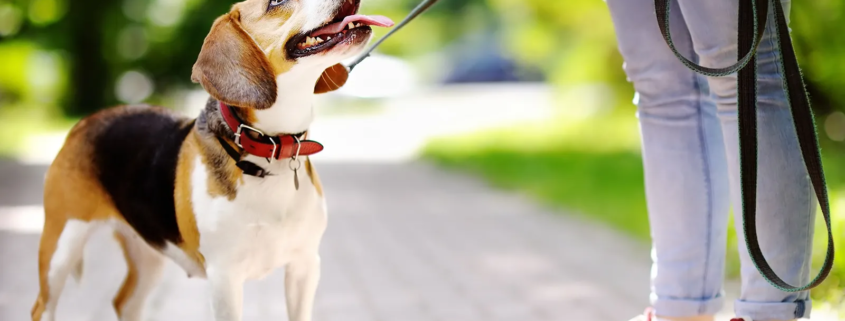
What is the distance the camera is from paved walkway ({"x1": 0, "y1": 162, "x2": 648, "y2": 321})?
196 inches

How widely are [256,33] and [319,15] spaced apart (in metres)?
0.23

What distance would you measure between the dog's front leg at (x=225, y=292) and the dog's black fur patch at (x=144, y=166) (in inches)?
10.6

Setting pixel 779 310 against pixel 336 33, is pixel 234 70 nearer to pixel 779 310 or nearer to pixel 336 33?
pixel 336 33

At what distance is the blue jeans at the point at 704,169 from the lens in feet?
9.57

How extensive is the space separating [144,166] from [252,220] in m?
0.59

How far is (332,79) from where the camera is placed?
322 cm

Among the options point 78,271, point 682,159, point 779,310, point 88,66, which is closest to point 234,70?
point 78,271

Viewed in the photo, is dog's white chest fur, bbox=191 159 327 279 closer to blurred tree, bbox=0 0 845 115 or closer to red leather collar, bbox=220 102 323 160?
red leather collar, bbox=220 102 323 160

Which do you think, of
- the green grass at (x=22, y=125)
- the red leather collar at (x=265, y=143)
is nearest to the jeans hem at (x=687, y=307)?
the red leather collar at (x=265, y=143)

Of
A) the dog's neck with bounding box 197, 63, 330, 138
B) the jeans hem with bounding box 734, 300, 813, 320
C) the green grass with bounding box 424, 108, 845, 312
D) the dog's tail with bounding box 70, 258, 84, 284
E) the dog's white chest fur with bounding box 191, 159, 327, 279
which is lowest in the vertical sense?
the green grass with bounding box 424, 108, 845, 312

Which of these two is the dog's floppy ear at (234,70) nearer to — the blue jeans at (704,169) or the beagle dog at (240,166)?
the beagle dog at (240,166)

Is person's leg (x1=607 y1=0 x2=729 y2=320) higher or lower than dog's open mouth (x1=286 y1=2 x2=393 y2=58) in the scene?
lower

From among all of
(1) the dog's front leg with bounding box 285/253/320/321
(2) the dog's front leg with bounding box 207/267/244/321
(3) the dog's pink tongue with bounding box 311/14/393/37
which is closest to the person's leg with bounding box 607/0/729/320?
(3) the dog's pink tongue with bounding box 311/14/393/37

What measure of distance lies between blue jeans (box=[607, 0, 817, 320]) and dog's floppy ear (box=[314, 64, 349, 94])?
3.00 feet
